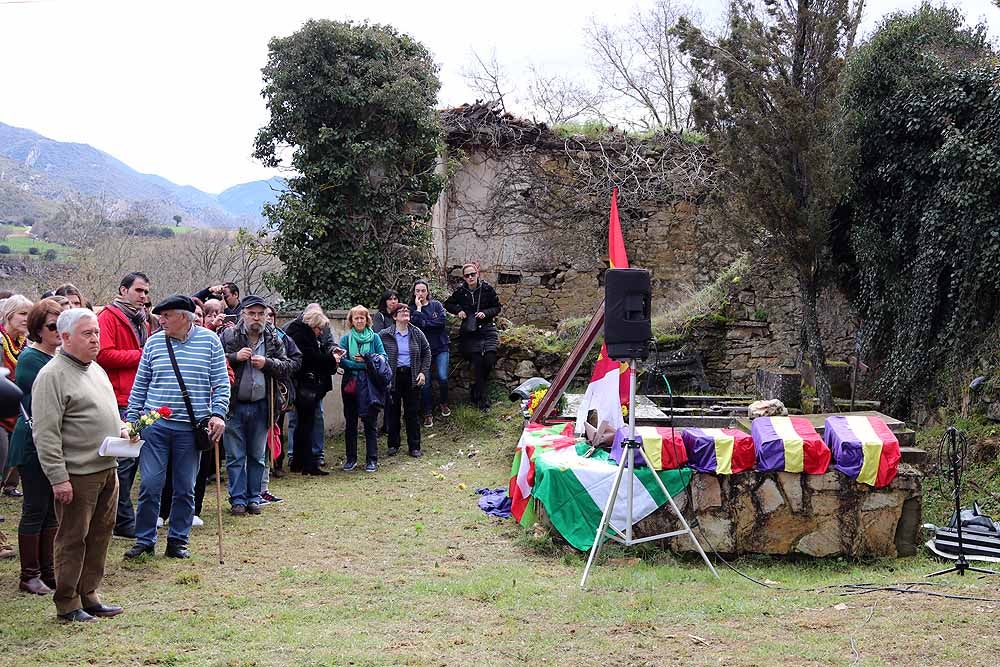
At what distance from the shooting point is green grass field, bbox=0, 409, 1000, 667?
13.6 feet

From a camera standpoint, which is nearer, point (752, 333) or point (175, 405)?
point (175, 405)

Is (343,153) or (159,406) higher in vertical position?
(343,153)

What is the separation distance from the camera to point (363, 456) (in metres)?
10.2

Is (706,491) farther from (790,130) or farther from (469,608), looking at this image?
(790,130)

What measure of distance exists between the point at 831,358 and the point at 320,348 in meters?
7.02

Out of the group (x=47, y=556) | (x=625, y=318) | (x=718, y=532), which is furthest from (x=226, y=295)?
(x=718, y=532)

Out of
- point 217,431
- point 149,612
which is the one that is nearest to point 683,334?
point 217,431

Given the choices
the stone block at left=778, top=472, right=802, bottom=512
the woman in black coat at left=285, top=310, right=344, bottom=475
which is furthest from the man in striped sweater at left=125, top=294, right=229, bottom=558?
the stone block at left=778, top=472, right=802, bottom=512

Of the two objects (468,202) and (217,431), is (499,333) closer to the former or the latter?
(468,202)

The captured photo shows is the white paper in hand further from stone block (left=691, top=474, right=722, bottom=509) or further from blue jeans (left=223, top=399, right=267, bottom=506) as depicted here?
stone block (left=691, top=474, right=722, bottom=509)

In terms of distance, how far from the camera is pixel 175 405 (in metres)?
5.62

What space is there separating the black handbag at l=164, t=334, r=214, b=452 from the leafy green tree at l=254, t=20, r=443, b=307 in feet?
21.0

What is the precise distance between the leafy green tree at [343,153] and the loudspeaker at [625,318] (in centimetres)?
709

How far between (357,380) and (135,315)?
333 centimetres
